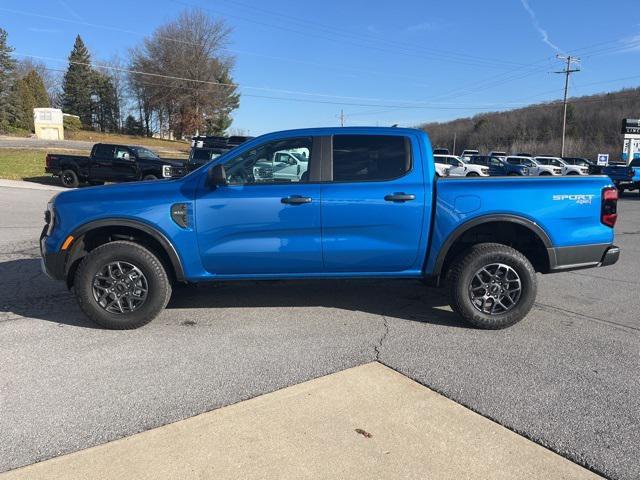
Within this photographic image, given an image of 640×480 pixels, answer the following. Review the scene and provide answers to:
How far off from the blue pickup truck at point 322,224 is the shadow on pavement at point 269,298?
57 cm

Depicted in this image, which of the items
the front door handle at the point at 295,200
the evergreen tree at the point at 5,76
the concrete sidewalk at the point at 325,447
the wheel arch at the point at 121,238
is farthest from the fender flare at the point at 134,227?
the evergreen tree at the point at 5,76

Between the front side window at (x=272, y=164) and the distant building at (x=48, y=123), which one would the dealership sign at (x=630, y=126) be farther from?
the distant building at (x=48, y=123)

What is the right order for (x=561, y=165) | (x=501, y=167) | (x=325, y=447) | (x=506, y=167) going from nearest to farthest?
(x=325, y=447) < (x=506, y=167) < (x=501, y=167) < (x=561, y=165)

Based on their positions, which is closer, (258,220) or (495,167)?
(258,220)

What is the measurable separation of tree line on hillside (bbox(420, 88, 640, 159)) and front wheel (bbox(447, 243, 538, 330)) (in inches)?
3283

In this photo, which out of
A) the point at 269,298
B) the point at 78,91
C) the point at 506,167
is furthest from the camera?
the point at 78,91

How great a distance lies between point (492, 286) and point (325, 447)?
8.29ft

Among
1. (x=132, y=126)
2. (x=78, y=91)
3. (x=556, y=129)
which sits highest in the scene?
(x=78, y=91)

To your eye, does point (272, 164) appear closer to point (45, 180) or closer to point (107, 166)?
point (107, 166)

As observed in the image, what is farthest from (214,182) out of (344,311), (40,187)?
(40,187)

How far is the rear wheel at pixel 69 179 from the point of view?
2027 centimetres

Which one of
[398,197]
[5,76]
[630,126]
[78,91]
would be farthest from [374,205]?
[78,91]

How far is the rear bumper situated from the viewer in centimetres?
469

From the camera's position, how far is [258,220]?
14.8 ft
